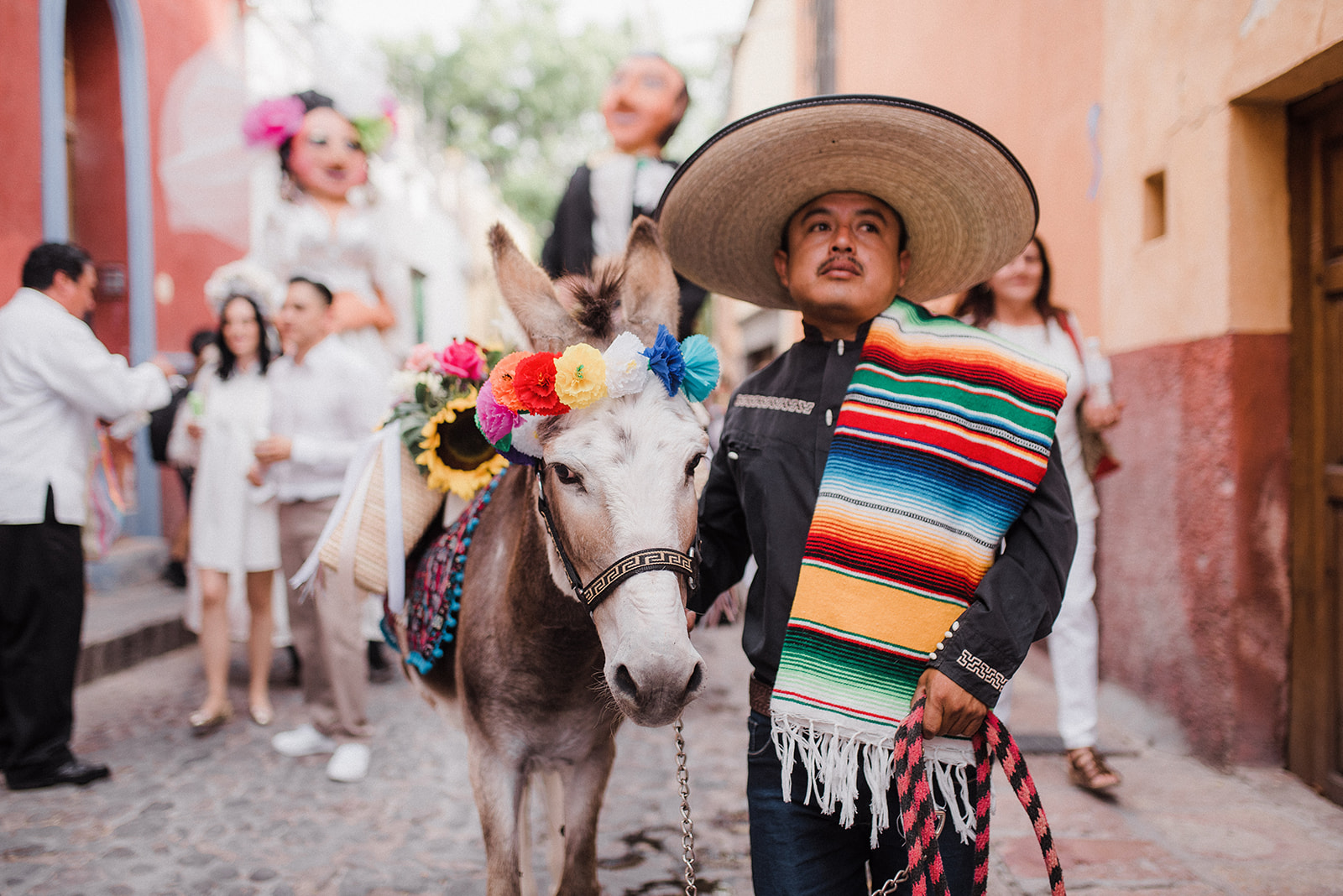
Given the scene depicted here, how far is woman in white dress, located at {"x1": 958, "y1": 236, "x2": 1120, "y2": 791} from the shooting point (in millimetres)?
3529

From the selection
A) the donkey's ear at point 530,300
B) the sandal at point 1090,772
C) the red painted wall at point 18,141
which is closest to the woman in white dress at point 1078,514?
the sandal at point 1090,772

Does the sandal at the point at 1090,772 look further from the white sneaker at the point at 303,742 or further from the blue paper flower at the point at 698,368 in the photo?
the white sneaker at the point at 303,742

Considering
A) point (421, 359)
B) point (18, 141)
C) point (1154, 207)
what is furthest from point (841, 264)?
point (18, 141)

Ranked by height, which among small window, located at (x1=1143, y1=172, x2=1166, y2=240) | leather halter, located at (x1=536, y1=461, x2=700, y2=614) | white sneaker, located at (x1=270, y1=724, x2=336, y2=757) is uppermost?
small window, located at (x1=1143, y1=172, x2=1166, y2=240)

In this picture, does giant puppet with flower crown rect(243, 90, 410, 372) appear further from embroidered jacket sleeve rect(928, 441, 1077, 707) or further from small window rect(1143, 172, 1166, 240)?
embroidered jacket sleeve rect(928, 441, 1077, 707)

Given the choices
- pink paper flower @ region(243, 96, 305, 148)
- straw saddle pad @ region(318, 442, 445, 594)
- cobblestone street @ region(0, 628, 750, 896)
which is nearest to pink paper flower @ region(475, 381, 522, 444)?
straw saddle pad @ region(318, 442, 445, 594)

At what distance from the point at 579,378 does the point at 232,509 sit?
3.83 meters

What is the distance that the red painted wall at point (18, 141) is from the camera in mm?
5574

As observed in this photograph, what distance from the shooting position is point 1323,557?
11.1 ft

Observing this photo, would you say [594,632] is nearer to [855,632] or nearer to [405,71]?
[855,632]

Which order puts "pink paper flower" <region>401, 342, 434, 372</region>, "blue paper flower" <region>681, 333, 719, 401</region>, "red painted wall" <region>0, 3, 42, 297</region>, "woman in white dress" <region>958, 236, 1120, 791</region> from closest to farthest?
"blue paper flower" <region>681, 333, 719, 401</region>, "pink paper flower" <region>401, 342, 434, 372</region>, "woman in white dress" <region>958, 236, 1120, 791</region>, "red painted wall" <region>0, 3, 42, 297</region>

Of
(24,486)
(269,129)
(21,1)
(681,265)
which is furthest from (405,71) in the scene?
(681,265)

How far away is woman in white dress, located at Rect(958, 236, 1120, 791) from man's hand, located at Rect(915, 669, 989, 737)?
216 centimetres

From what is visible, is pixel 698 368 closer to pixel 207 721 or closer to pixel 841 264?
pixel 841 264
